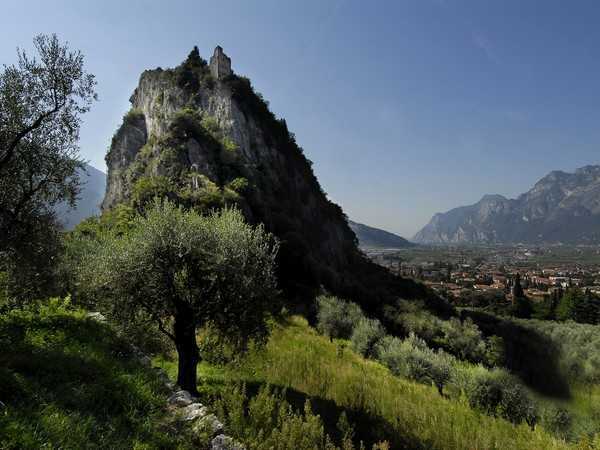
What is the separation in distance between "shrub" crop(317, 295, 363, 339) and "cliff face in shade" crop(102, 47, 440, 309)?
27.7 ft

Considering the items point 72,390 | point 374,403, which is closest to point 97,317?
point 72,390

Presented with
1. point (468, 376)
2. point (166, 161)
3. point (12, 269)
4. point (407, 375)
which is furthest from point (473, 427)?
point (166, 161)

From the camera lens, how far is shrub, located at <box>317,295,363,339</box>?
103ft

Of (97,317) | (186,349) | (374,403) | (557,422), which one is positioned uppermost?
(97,317)

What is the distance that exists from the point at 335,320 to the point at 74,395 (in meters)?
26.2

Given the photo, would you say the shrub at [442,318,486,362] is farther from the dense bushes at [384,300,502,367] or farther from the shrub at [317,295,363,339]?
the shrub at [317,295,363,339]

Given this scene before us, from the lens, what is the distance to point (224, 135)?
238 feet

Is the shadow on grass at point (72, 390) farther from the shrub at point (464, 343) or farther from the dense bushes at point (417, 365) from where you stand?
the shrub at point (464, 343)

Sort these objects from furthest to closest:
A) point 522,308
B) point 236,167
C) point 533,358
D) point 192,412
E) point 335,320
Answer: point 522,308
point 236,167
point 533,358
point 335,320
point 192,412

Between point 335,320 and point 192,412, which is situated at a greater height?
point 192,412

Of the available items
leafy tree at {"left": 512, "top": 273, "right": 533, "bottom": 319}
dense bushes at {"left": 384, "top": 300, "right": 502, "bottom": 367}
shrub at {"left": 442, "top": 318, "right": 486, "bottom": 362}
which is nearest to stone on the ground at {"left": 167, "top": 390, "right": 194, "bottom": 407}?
dense bushes at {"left": 384, "top": 300, "right": 502, "bottom": 367}

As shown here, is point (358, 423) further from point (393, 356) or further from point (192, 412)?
point (393, 356)

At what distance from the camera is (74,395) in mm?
7852

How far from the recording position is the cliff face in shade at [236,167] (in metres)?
50.0
